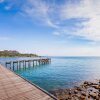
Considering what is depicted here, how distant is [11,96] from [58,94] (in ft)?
37.1

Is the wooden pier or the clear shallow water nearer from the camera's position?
the clear shallow water

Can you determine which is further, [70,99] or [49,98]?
[70,99]

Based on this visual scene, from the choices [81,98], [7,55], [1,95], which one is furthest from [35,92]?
[7,55]

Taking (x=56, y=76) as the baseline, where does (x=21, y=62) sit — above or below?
above

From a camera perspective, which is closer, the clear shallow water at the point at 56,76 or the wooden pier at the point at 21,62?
the clear shallow water at the point at 56,76

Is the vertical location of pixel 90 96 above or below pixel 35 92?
below

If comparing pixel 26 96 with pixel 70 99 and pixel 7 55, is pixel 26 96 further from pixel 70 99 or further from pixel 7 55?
pixel 7 55

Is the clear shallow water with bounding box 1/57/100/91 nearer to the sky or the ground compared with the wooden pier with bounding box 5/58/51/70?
nearer to the ground

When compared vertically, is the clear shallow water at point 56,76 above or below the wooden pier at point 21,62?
below

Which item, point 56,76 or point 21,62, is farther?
point 21,62

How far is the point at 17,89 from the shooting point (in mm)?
10695

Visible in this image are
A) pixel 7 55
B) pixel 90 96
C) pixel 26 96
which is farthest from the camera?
pixel 7 55

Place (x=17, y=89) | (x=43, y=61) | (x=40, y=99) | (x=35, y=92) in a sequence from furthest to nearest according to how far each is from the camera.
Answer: (x=43, y=61), (x=17, y=89), (x=35, y=92), (x=40, y=99)

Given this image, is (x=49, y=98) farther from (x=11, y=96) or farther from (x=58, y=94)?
(x=58, y=94)
